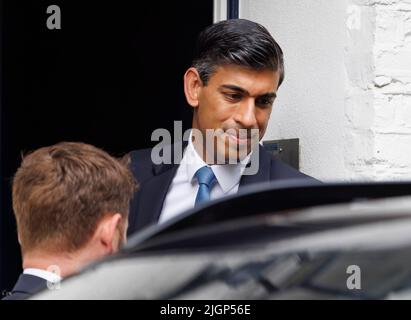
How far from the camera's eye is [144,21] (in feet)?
16.5

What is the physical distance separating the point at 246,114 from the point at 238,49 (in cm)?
20

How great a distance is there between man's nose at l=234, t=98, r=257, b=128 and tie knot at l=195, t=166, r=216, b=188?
0.59 ft

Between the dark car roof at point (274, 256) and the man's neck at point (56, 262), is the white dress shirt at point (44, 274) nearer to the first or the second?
the man's neck at point (56, 262)

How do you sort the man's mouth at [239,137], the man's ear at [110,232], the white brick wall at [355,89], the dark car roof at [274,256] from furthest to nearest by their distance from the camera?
the white brick wall at [355,89]
the man's mouth at [239,137]
the man's ear at [110,232]
the dark car roof at [274,256]

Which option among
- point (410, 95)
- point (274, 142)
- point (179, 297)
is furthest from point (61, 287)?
point (274, 142)

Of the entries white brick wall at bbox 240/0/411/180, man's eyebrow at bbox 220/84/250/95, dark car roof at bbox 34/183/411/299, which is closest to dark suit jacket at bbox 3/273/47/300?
dark car roof at bbox 34/183/411/299

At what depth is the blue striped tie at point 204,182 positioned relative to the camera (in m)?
2.49

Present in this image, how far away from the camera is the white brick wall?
288cm

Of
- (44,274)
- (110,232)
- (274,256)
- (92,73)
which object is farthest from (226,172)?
(92,73)

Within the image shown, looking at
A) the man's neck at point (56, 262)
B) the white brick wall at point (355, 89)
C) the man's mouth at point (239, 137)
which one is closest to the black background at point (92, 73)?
the white brick wall at point (355, 89)
